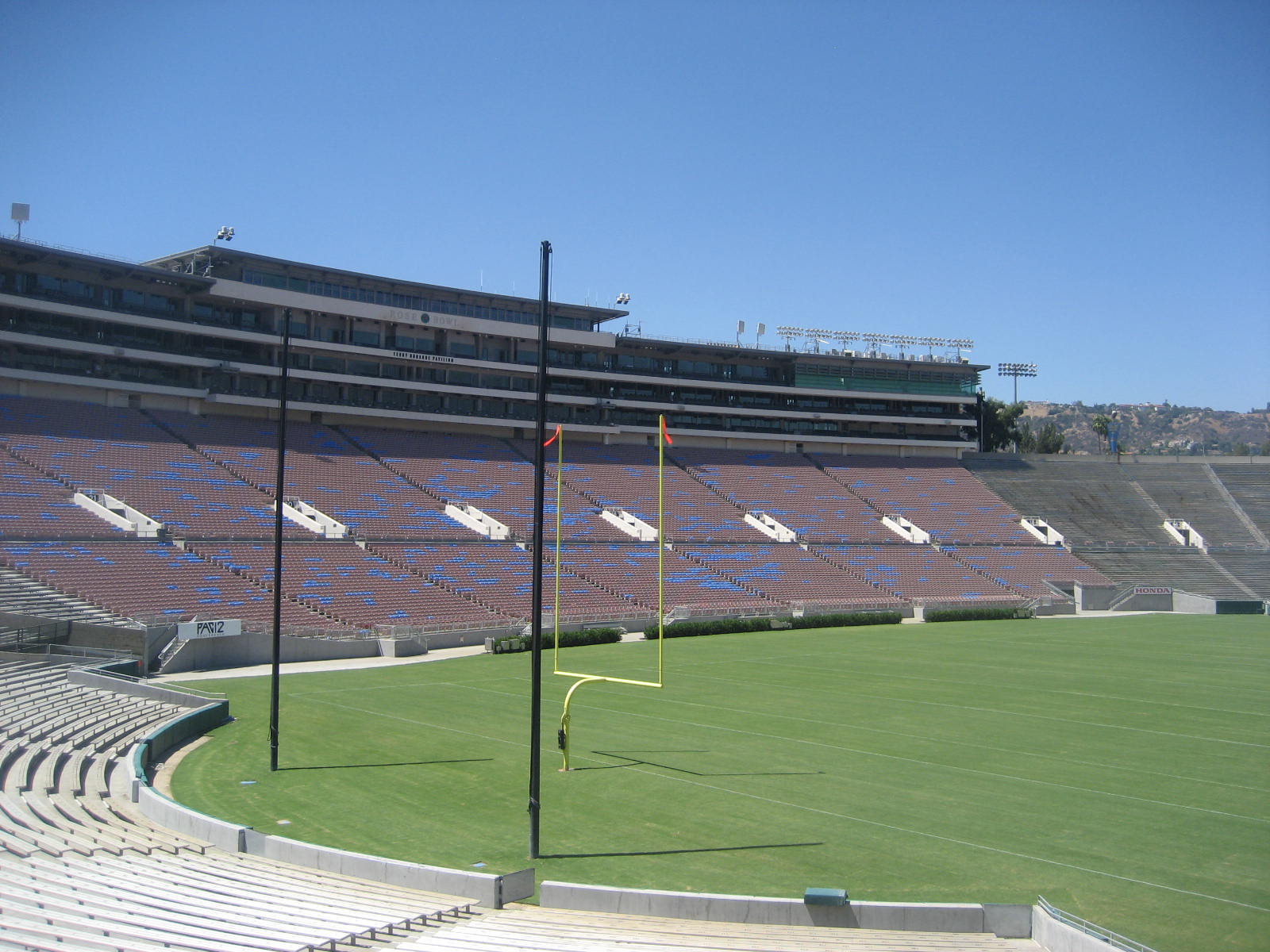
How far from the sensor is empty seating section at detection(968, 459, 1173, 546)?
220ft

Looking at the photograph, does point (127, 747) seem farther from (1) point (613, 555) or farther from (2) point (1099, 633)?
(2) point (1099, 633)

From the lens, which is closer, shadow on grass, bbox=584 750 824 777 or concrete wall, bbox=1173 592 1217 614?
shadow on grass, bbox=584 750 824 777

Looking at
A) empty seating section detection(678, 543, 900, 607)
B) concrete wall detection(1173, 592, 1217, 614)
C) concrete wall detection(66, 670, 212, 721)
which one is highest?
empty seating section detection(678, 543, 900, 607)

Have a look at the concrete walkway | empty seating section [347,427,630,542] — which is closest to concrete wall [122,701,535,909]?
the concrete walkway

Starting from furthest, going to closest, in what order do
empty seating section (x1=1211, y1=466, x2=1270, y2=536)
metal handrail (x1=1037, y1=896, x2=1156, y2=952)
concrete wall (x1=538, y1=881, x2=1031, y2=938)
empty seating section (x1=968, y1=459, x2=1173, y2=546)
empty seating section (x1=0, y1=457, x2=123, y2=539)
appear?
empty seating section (x1=1211, y1=466, x2=1270, y2=536), empty seating section (x1=968, y1=459, x2=1173, y2=546), empty seating section (x1=0, y1=457, x2=123, y2=539), concrete wall (x1=538, y1=881, x2=1031, y2=938), metal handrail (x1=1037, y1=896, x2=1156, y2=952)

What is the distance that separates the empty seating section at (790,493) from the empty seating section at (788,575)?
3.92 metres

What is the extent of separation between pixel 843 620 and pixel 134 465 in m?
32.7

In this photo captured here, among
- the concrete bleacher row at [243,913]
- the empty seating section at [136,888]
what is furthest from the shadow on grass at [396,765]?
the concrete bleacher row at [243,913]

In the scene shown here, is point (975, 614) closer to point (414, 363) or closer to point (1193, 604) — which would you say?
point (1193, 604)

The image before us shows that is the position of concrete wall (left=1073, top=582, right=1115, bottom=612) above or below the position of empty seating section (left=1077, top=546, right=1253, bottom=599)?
below

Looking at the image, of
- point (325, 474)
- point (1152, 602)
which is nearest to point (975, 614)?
point (1152, 602)

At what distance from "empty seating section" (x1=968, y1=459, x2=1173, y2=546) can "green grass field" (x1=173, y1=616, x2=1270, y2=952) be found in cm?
3514

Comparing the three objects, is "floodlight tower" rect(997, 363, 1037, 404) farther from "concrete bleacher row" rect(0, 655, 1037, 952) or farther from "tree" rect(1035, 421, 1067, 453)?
"concrete bleacher row" rect(0, 655, 1037, 952)

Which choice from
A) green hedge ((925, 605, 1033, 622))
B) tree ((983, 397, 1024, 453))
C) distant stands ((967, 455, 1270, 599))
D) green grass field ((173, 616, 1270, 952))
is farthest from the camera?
tree ((983, 397, 1024, 453))
